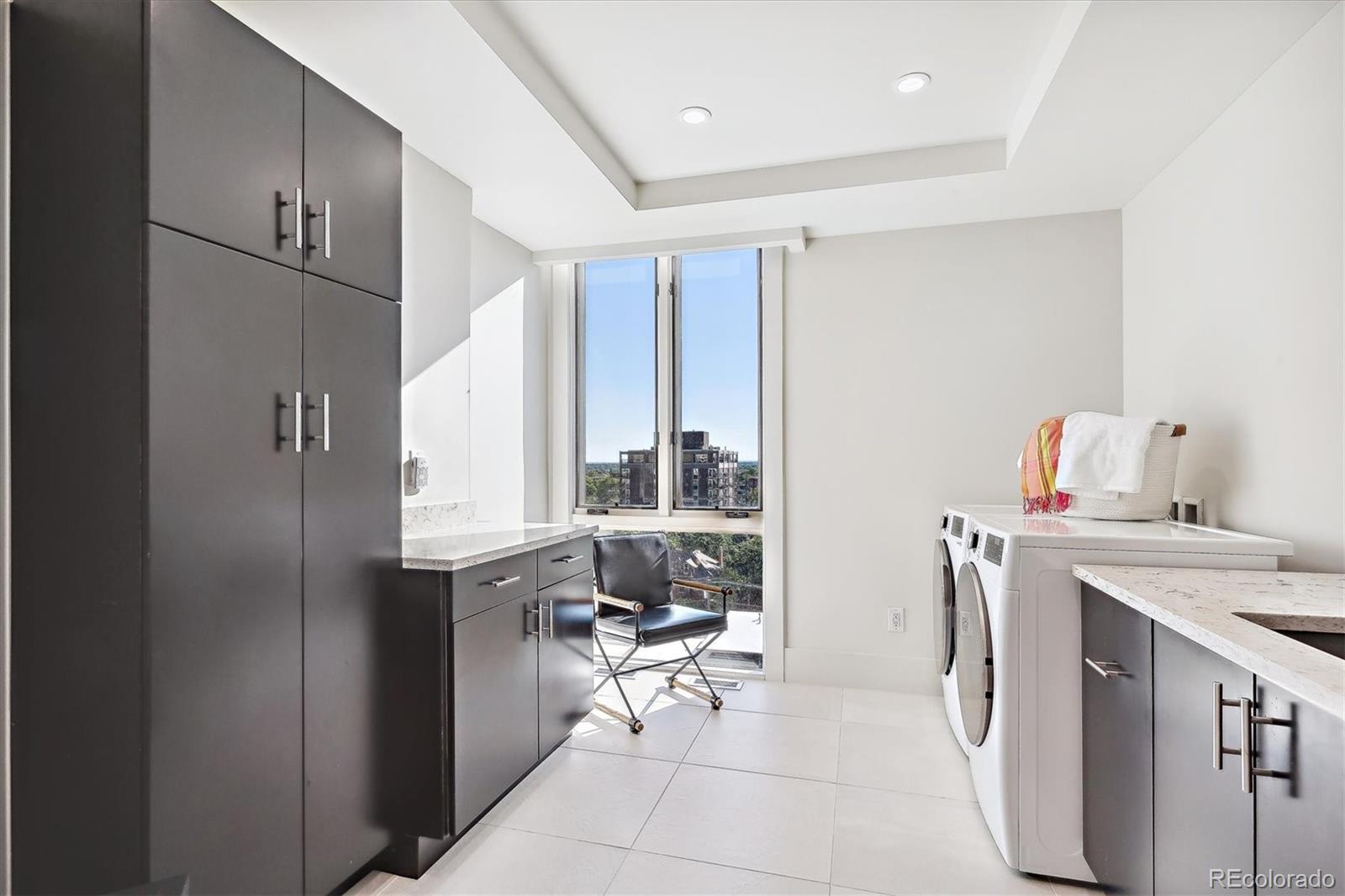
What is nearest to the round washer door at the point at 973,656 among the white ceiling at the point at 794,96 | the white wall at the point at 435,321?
the white ceiling at the point at 794,96

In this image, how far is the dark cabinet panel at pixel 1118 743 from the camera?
144 cm

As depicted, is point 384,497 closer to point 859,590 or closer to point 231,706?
point 231,706

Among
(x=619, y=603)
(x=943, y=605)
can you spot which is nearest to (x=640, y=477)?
(x=619, y=603)

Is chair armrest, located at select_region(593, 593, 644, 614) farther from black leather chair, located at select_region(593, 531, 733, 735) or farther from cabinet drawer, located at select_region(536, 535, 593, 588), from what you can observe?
cabinet drawer, located at select_region(536, 535, 593, 588)

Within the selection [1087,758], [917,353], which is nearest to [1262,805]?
[1087,758]

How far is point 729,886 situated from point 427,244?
2477mm

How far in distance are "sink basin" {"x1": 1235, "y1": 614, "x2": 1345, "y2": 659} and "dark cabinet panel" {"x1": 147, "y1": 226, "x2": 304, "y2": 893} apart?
2039mm

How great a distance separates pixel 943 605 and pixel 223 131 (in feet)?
9.23

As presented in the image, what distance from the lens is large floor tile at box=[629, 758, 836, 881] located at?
1.99m

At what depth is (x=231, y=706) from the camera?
1468mm

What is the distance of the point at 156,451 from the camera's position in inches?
51.7

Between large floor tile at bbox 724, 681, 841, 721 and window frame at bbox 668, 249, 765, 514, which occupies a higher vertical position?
window frame at bbox 668, 249, 765, 514

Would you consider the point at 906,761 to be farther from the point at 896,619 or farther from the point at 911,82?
the point at 911,82

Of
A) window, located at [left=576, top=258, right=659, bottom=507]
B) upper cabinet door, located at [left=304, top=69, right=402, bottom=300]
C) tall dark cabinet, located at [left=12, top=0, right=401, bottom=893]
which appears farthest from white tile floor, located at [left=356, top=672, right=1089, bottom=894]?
upper cabinet door, located at [left=304, top=69, right=402, bottom=300]
